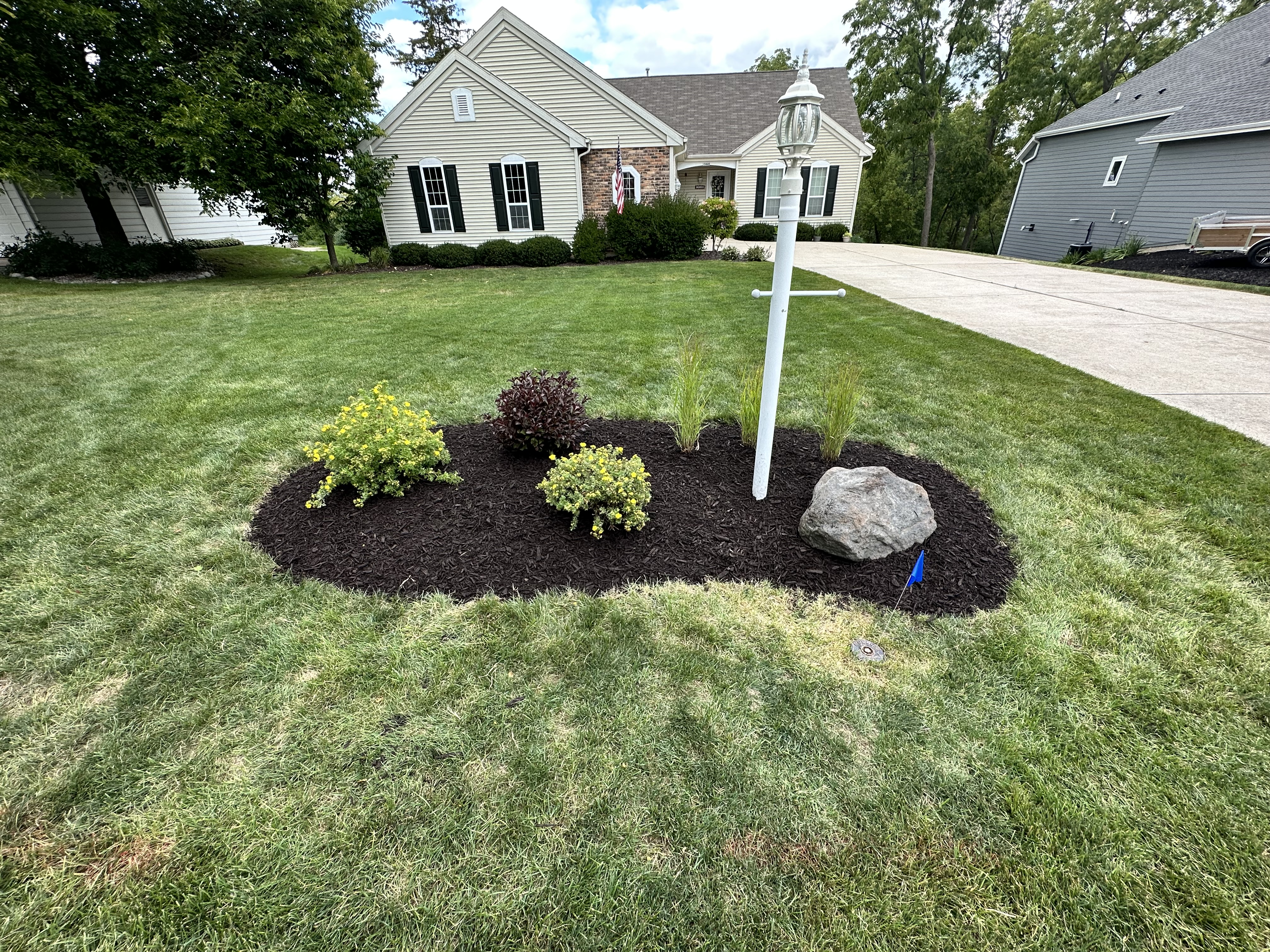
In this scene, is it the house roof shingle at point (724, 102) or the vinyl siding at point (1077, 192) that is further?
the house roof shingle at point (724, 102)

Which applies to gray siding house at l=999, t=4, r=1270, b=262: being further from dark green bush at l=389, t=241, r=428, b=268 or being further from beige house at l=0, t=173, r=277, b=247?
beige house at l=0, t=173, r=277, b=247

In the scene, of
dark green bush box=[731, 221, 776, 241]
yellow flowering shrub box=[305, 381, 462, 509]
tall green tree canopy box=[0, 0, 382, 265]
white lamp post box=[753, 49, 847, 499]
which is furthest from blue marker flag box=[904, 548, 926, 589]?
dark green bush box=[731, 221, 776, 241]

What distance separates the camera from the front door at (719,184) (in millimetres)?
20844

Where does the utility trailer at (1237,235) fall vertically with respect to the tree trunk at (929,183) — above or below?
below

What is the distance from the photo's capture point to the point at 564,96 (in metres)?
14.0

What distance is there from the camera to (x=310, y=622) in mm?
2260

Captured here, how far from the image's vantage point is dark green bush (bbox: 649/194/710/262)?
522 inches

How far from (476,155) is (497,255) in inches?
104

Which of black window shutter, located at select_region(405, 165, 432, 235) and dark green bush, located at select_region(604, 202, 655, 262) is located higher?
black window shutter, located at select_region(405, 165, 432, 235)

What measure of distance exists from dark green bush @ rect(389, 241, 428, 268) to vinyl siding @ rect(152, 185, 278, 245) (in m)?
4.87

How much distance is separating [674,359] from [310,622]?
4.44 meters

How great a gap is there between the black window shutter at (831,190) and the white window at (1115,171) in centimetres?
820

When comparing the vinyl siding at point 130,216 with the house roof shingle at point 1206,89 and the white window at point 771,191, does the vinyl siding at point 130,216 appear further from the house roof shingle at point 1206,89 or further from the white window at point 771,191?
the house roof shingle at point 1206,89

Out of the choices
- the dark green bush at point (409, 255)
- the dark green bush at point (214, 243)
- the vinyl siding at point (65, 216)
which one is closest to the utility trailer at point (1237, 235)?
the dark green bush at point (409, 255)
